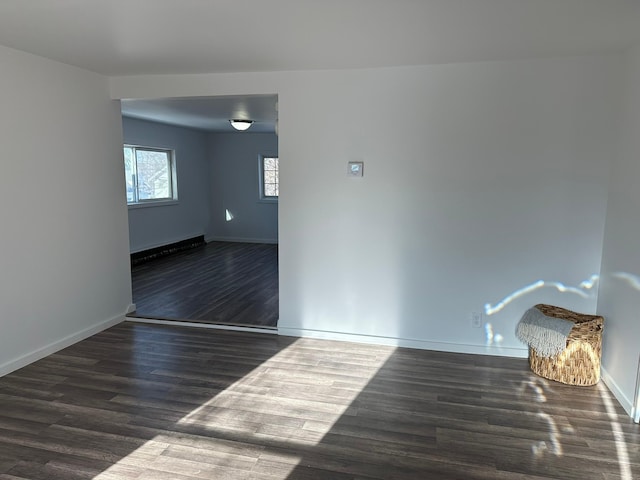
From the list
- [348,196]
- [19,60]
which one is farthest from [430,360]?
[19,60]

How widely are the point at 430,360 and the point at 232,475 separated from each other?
6.23 feet

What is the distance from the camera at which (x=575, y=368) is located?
3041 mm

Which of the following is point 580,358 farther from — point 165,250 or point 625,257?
point 165,250

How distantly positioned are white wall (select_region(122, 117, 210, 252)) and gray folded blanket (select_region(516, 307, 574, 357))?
5903 millimetres

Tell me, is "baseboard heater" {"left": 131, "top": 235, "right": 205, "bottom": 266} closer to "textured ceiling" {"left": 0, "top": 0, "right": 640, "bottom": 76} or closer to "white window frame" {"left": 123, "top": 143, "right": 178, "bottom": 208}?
"white window frame" {"left": 123, "top": 143, "right": 178, "bottom": 208}

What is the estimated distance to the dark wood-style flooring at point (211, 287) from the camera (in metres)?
4.47

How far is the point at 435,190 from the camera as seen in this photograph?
3537mm

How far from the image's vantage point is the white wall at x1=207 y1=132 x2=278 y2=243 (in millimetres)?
9000

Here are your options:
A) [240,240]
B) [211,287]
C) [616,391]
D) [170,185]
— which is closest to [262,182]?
[240,240]

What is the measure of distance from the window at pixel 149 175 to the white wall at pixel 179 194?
0.14 metres

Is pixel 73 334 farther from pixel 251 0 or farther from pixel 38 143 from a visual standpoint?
pixel 251 0

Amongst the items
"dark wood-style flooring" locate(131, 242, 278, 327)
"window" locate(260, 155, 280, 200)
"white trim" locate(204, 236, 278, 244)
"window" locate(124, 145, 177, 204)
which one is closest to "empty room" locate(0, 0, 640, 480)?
"dark wood-style flooring" locate(131, 242, 278, 327)

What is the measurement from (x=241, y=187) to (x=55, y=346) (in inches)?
237

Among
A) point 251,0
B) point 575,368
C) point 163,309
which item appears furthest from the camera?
point 163,309
